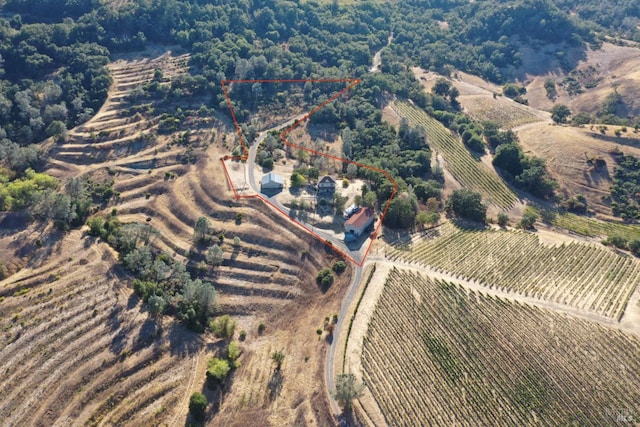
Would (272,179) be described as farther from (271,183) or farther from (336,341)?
(336,341)

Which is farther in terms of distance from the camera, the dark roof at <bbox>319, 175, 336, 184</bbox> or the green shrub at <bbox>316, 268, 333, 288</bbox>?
the dark roof at <bbox>319, 175, 336, 184</bbox>

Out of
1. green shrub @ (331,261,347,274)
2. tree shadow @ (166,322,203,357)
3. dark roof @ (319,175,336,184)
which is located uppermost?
dark roof @ (319,175,336,184)

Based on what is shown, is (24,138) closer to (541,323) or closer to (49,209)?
(49,209)

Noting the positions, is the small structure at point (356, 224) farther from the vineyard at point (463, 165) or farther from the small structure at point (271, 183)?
the vineyard at point (463, 165)

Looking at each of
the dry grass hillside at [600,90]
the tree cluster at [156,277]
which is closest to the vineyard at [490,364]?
the tree cluster at [156,277]

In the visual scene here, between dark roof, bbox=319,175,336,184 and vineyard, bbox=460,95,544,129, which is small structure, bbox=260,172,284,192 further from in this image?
vineyard, bbox=460,95,544,129

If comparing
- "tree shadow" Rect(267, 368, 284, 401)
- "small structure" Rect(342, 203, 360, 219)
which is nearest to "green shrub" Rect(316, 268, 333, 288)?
"small structure" Rect(342, 203, 360, 219)
